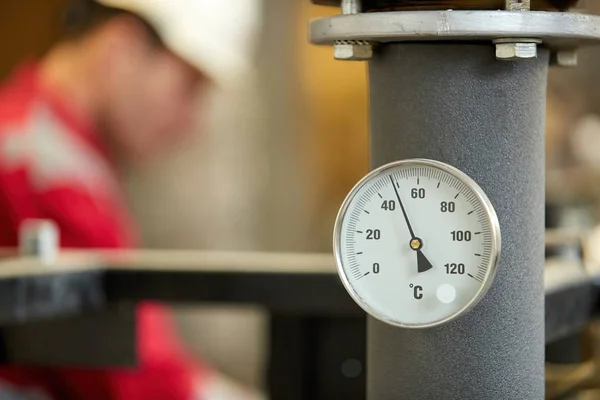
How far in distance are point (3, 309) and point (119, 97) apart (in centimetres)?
345

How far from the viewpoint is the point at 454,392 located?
1.45m

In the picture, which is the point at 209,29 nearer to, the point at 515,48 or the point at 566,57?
the point at 566,57

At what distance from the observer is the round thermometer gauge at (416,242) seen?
4.45ft

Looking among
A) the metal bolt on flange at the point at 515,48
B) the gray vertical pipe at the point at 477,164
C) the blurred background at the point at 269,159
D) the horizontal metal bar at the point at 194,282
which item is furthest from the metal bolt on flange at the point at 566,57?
the blurred background at the point at 269,159

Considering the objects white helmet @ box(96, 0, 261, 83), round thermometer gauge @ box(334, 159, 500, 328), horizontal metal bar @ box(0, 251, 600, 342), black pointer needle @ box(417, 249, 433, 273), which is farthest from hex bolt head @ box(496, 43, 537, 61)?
white helmet @ box(96, 0, 261, 83)

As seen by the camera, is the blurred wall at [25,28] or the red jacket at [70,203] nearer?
the red jacket at [70,203]

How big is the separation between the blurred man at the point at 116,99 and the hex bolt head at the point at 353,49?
3238mm

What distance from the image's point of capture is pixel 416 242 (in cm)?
138

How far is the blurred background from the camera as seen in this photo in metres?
5.36

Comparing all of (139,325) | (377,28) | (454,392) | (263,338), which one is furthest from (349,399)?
(263,338)

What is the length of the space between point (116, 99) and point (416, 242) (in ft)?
14.5

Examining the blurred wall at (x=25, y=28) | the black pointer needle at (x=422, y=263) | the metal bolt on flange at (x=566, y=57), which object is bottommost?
the black pointer needle at (x=422, y=263)

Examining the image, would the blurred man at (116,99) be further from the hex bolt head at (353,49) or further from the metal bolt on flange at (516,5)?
the metal bolt on flange at (516,5)

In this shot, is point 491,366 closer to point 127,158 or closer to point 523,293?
point 523,293
